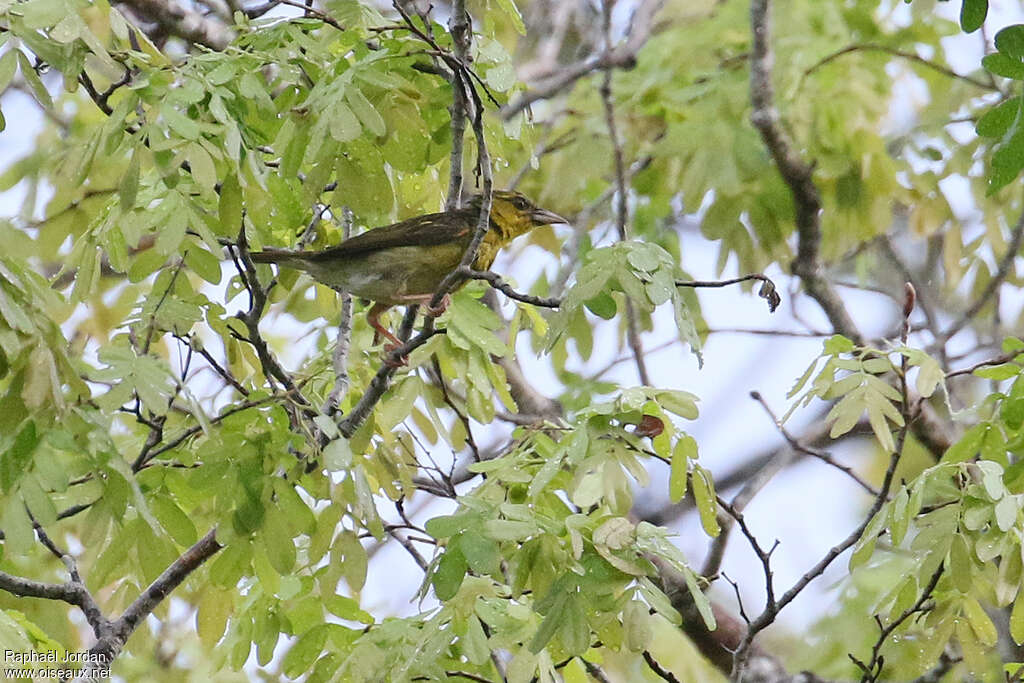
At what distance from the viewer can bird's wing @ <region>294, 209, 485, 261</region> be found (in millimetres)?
4539

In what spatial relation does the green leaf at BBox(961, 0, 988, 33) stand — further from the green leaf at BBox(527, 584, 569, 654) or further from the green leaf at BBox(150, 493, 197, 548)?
the green leaf at BBox(150, 493, 197, 548)

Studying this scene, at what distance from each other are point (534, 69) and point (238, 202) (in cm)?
639

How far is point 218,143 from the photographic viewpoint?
313 centimetres

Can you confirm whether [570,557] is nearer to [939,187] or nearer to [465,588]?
[465,588]

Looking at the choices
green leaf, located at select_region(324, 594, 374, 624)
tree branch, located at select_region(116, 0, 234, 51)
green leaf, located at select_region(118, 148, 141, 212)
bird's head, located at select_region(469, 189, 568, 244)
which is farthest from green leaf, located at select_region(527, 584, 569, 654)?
tree branch, located at select_region(116, 0, 234, 51)

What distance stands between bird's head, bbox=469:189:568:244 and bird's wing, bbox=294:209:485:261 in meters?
0.24

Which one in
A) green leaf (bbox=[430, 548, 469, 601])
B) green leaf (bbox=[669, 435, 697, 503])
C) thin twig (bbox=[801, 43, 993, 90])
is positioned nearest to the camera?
green leaf (bbox=[430, 548, 469, 601])

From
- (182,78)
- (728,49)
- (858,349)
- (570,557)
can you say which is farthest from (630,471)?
(728,49)

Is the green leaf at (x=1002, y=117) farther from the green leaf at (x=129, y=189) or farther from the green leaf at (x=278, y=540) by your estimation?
the green leaf at (x=278, y=540)

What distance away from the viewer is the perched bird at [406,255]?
4.55m

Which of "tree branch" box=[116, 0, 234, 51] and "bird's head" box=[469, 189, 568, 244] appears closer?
"bird's head" box=[469, 189, 568, 244]

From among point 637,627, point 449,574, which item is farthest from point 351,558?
point 637,627

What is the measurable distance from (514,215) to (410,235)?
554mm

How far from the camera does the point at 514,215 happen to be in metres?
5.23
